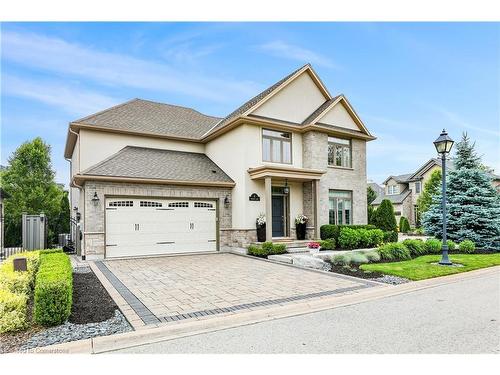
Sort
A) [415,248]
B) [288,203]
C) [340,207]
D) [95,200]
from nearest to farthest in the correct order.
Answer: [95,200], [415,248], [288,203], [340,207]

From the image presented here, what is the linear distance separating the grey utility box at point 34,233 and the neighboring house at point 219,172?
5.18 feet

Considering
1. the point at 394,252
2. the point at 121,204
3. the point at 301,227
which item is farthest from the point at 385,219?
the point at 121,204

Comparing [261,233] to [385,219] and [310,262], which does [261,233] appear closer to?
[310,262]

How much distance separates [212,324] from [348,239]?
34.7 ft

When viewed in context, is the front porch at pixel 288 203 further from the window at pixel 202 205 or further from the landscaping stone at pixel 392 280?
the landscaping stone at pixel 392 280

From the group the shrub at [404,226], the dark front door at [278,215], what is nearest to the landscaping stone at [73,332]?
the dark front door at [278,215]

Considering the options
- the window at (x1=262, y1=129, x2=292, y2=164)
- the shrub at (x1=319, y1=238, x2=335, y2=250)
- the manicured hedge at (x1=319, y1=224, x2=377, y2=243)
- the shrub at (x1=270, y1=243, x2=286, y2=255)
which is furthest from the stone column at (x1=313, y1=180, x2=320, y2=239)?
the shrub at (x1=270, y1=243, x2=286, y2=255)

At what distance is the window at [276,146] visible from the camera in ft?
49.9

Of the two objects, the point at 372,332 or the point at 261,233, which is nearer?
the point at 372,332

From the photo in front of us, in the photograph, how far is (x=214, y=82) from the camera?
16.3m

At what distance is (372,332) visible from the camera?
15.7ft

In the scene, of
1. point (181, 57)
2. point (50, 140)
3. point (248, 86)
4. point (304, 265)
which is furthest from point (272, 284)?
point (50, 140)

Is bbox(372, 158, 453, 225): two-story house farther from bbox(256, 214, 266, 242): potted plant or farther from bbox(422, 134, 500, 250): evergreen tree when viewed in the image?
bbox(256, 214, 266, 242): potted plant

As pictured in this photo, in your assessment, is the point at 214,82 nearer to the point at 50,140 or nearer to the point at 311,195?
the point at 311,195
